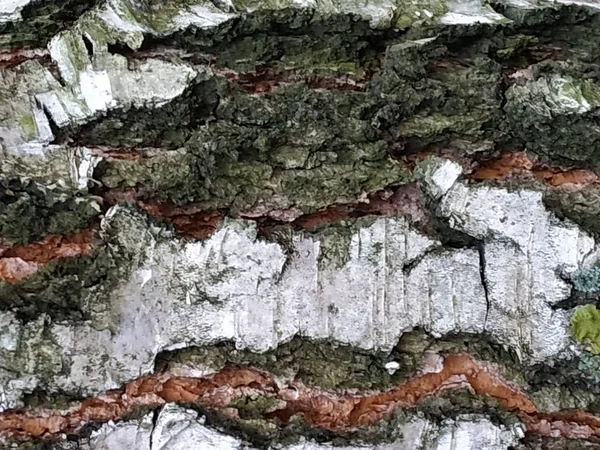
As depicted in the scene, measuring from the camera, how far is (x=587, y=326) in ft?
5.00

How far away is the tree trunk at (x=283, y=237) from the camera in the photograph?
1.47 m

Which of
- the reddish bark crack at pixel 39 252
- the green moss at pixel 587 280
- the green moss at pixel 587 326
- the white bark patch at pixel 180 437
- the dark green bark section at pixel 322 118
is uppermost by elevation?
the dark green bark section at pixel 322 118

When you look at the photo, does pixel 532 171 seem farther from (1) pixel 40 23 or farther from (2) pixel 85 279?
(1) pixel 40 23

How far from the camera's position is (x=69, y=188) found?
1.47 meters

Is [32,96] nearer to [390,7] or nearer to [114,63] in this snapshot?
[114,63]

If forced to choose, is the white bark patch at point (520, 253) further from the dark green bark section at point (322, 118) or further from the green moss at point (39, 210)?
the green moss at point (39, 210)

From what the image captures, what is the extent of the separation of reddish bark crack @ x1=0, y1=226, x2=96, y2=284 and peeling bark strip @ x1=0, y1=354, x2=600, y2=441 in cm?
26

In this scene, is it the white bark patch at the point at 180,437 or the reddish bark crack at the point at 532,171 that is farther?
the reddish bark crack at the point at 532,171

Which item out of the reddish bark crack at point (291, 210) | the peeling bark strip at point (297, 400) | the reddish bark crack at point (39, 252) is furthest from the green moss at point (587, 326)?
the reddish bark crack at point (39, 252)

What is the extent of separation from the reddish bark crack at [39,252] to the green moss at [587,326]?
3.09ft

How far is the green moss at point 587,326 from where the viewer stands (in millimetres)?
1520


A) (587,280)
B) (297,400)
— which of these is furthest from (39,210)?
(587,280)

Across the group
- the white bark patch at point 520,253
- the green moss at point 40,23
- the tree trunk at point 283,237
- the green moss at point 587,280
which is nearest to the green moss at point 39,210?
the tree trunk at point 283,237

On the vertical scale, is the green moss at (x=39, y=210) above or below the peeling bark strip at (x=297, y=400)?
above
